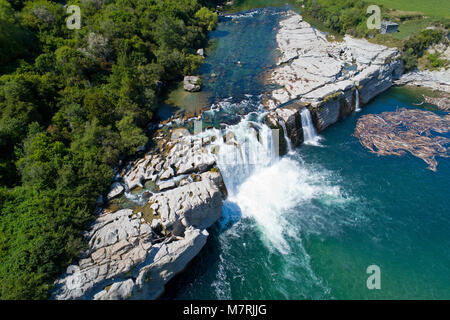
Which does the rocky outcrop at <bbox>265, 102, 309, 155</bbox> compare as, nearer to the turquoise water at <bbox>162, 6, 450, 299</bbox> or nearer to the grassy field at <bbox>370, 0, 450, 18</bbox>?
the turquoise water at <bbox>162, 6, 450, 299</bbox>

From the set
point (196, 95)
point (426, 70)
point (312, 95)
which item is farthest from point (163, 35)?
point (426, 70)

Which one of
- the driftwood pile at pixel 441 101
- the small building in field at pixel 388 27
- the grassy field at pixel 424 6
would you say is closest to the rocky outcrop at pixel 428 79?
the driftwood pile at pixel 441 101

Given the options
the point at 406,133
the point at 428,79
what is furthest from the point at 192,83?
the point at 428,79

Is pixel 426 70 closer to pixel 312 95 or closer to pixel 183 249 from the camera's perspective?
pixel 312 95

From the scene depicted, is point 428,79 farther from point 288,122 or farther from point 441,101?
point 288,122

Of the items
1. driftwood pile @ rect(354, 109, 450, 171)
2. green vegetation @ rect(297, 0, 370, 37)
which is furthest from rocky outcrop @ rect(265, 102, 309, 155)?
green vegetation @ rect(297, 0, 370, 37)

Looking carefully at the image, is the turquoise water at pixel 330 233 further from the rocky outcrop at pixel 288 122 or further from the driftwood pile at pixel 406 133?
the rocky outcrop at pixel 288 122

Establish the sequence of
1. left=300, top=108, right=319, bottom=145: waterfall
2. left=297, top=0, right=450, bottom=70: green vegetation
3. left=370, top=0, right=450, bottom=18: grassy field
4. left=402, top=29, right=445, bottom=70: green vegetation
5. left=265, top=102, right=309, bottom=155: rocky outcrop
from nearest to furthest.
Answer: left=265, top=102, right=309, bottom=155: rocky outcrop, left=300, top=108, right=319, bottom=145: waterfall, left=402, top=29, right=445, bottom=70: green vegetation, left=297, top=0, right=450, bottom=70: green vegetation, left=370, top=0, right=450, bottom=18: grassy field
